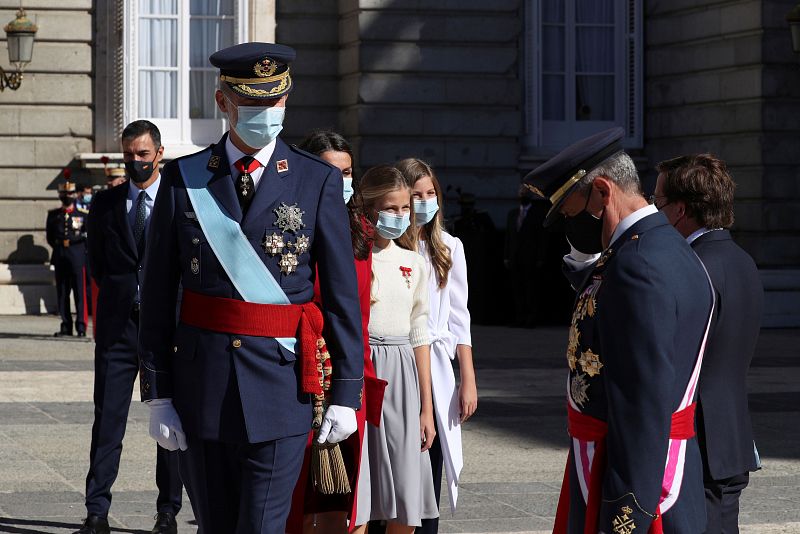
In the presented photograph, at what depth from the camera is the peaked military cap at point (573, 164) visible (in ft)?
12.6

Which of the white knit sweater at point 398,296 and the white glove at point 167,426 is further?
the white knit sweater at point 398,296

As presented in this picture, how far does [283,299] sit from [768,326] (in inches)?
595

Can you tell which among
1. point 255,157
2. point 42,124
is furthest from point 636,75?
point 255,157

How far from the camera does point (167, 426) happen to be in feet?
14.4

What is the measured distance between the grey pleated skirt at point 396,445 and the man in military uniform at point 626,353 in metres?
1.50

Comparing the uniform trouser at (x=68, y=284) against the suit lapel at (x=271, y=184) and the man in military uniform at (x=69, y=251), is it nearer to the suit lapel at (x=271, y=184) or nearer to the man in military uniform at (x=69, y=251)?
the man in military uniform at (x=69, y=251)

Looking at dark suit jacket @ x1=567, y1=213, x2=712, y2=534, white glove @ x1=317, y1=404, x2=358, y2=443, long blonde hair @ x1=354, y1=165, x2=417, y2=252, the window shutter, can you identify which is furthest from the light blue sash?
the window shutter

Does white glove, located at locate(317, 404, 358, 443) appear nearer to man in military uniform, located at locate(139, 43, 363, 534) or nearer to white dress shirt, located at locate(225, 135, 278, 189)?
man in military uniform, located at locate(139, 43, 363, 534)

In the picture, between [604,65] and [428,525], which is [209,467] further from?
[604,65]

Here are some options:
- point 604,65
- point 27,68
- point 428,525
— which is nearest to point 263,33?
point 27,68

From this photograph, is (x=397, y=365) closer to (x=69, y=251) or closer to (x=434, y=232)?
(x=434, y=232)

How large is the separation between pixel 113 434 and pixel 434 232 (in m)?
1.88

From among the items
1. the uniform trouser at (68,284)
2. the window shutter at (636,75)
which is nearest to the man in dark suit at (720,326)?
the uniform trouser at (68,284)

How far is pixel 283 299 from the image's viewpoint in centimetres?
444
